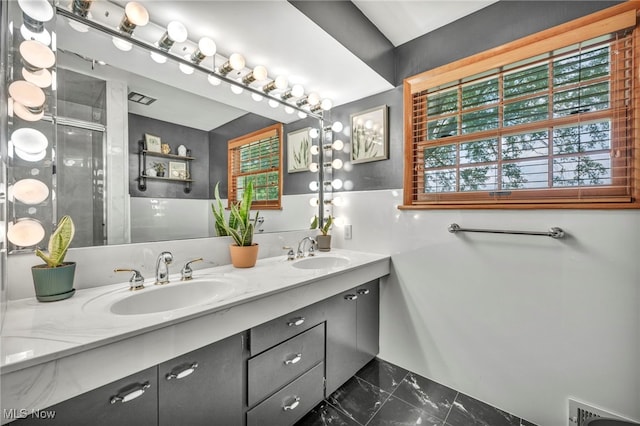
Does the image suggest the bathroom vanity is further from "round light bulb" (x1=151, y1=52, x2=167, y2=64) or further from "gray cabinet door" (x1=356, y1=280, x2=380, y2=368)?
"round light bulb" (x1=151, y1=52, x2=167, y2=64)

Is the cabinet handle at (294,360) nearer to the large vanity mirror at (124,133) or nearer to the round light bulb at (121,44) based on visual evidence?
the large vanity mirror at (124,133)

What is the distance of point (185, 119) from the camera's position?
1352mm

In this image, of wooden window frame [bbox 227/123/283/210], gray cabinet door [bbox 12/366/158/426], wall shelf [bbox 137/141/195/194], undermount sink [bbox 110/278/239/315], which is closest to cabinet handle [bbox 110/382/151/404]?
gray cabinet door [bbox 12/366/158/426]

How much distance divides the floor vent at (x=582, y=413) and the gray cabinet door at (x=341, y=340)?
105cm

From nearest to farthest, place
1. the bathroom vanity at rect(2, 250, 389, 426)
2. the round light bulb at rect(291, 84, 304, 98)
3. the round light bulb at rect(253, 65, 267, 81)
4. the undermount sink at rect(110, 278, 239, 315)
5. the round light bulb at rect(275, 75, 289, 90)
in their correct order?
the bathroom vanity at rect(2, 250, 389, 426), the undermount sink at rect(110, 278, 239, 315), the round light bulb at rect(253, 65, 267, 81), the round light bulb at rect(275, 75, 289, 90), the round light bulb at rect(291, 84, 304, 98)

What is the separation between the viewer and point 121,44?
1.15 metres

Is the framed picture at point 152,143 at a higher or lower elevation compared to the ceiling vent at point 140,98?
lower

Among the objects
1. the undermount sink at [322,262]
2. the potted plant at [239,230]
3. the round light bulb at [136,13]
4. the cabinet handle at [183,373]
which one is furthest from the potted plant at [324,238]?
the round light bulb at [136,13]

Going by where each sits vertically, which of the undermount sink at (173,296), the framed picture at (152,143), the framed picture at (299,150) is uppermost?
the framed picture at (299,150)

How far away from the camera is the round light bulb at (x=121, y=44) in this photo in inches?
44.6

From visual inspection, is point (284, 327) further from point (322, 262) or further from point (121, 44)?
point (121, 44)

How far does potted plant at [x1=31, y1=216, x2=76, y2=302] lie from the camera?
34.4 inches

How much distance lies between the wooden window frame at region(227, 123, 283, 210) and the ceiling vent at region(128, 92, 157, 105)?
417 mm

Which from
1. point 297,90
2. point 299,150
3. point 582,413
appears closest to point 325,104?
point 297,90
